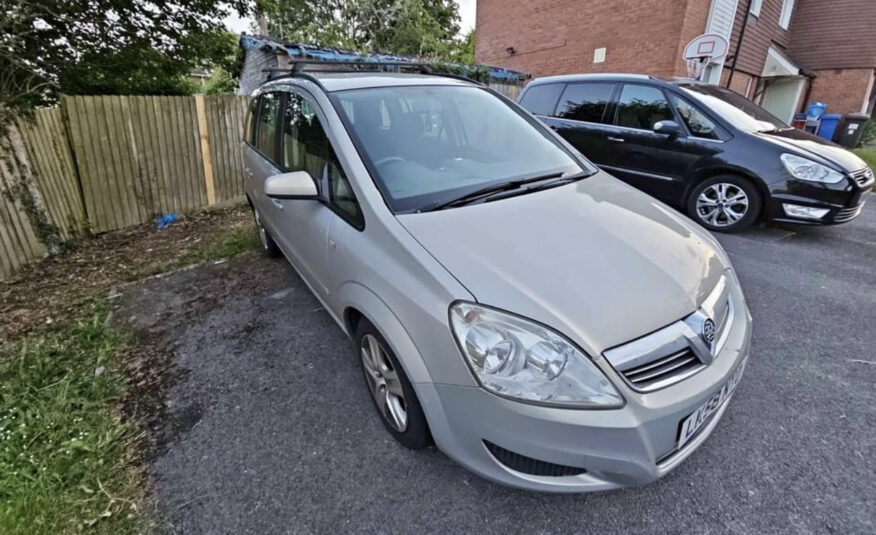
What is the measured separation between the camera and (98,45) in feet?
17.3

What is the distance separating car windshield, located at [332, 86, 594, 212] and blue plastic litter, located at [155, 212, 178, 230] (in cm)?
408

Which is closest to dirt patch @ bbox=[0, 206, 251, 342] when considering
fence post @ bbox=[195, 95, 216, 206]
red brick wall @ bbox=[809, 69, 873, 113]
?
fence post @ bbox=[195, 95, 216, 206]

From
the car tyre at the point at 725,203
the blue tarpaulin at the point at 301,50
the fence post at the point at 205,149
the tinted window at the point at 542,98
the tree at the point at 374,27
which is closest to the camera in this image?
the car tyre at the point at 725,203

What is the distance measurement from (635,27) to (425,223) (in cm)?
1159

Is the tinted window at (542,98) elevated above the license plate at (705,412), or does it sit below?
above

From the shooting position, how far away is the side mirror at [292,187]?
85.0 inches

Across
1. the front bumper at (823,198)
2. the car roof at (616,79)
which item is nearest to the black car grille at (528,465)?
the front bumper at (823,198)

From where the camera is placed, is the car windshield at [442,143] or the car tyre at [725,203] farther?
the car tyre at [725,203]

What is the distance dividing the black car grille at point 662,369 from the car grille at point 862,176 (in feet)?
13.4

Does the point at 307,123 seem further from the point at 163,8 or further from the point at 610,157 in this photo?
the point at 163,8

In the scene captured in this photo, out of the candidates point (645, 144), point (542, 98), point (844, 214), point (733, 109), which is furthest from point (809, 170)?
point (542, 98)

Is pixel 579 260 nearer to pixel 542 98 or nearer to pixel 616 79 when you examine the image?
pixel 616 79

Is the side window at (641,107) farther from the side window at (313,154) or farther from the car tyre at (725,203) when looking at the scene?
the side window at (313,154)

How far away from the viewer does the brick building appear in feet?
33.3
